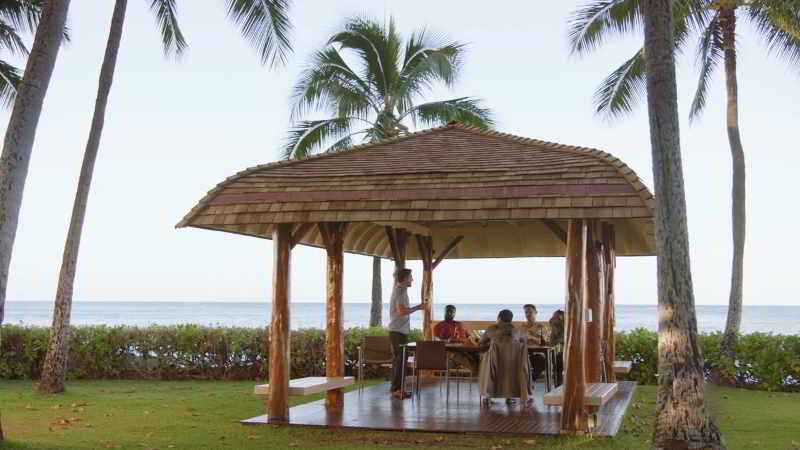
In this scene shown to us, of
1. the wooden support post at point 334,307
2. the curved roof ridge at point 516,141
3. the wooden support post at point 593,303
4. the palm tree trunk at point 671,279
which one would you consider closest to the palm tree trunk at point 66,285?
the curved roof ridge at point 516,141

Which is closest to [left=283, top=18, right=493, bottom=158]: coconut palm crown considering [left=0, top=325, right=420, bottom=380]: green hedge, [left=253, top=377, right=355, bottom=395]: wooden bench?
[left=0, top=325, right=420, bottom=380]: green hedge

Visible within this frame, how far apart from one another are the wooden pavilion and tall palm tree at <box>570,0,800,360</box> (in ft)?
17.1

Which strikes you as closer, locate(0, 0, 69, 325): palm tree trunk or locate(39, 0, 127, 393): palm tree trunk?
locate(0, 0, 69, 325): palm tree trunk

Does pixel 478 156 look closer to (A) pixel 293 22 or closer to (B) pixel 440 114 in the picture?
(A) pixel 293 22

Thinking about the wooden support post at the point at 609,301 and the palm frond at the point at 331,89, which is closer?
the wooden support post at the point at 609,301

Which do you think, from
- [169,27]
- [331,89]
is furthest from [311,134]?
[169,27]

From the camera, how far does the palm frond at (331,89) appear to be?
2289 cm

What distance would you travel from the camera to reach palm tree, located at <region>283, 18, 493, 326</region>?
23062 mm

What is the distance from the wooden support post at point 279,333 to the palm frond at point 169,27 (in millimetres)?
9079

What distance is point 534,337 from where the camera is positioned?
47.6 feet

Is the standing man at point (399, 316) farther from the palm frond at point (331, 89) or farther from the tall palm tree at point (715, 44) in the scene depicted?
the palm frond at point (331, 89)

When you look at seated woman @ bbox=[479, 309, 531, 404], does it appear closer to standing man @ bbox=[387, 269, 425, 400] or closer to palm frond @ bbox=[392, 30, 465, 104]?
standing man @ bbox=[387, 269, 425, 400]

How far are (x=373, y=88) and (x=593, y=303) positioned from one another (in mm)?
12697

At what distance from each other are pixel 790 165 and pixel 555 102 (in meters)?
14.5
